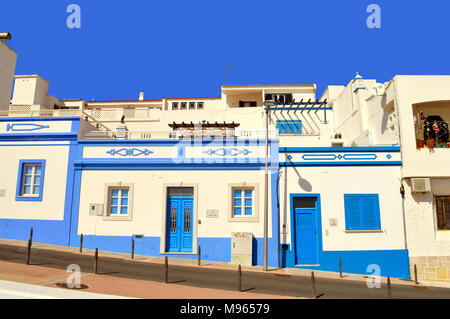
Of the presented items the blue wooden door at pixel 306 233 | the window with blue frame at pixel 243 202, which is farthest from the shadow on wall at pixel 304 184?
the window with blue frame at pixel 243 202

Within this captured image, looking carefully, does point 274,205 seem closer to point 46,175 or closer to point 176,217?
point 176,217

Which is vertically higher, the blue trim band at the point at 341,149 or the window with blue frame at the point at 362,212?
the blue trim band at the point at 341,149

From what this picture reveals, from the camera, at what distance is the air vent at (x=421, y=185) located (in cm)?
1289

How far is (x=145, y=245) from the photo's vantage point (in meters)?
13.4

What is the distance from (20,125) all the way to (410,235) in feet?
61.8

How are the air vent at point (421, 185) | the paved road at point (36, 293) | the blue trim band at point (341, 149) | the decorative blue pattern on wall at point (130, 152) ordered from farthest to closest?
the decorative blue pattern on wall at point (130, 152) → the blue trim band at point (341, 149) → the air vent at point (421, 185) → the paved road at point (36, 293)

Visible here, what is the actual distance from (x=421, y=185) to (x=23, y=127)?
61.1 feet

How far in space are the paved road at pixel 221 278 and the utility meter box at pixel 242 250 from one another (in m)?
1.25

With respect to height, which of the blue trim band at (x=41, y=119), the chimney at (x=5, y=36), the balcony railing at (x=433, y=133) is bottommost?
the balcony railing at (x=433, y=133)

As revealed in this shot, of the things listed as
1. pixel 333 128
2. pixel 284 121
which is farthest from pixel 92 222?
pixel 333 128

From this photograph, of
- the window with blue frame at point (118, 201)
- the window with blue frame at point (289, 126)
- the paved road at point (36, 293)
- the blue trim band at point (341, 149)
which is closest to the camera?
the paved road at point (36, 293)

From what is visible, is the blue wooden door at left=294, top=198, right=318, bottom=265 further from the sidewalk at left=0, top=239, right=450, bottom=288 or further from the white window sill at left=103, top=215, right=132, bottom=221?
the white window sill at left=103, top=215, right=132, bottom=221

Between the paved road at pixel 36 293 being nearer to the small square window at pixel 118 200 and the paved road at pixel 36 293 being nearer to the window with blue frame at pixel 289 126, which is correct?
the small square window at pixel 118 200

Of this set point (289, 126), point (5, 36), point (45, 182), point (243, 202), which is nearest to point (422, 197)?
point (243, 202)
